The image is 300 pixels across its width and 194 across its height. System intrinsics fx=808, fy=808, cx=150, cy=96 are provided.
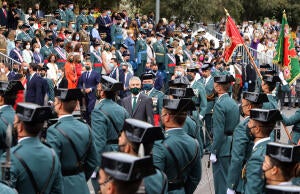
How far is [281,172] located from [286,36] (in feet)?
34.9

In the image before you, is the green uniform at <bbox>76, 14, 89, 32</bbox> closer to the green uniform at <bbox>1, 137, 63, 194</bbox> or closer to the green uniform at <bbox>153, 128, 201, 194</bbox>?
the green uniform at <bbox>153, 128, 201, 194</bbox>

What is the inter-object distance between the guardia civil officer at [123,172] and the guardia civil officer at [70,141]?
3.67 meters

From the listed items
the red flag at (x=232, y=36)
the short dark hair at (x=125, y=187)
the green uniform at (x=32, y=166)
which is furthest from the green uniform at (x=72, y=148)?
the red flag at (x=232, y=36)

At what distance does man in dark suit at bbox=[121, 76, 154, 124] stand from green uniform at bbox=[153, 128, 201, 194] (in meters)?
5.29

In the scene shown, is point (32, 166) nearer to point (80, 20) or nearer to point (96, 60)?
point (96, 60)

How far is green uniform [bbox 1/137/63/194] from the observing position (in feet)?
23.8

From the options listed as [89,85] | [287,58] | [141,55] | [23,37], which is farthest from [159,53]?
[287,58]

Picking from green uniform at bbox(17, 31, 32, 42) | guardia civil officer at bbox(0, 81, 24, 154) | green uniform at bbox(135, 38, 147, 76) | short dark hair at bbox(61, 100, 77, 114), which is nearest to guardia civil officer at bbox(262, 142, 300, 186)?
short dark hair at bbox(61, 100, 77, 114)

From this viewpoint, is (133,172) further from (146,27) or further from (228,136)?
(146,27)

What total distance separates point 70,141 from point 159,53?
64.6 feet

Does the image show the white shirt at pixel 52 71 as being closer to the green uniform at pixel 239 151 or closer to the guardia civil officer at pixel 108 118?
the guardia civil officer at pixel 108 118

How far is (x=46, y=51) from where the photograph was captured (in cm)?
2330

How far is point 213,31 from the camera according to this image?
40438mm

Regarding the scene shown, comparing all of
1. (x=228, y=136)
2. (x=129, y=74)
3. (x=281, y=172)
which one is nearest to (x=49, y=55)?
(x=129, y=74)
